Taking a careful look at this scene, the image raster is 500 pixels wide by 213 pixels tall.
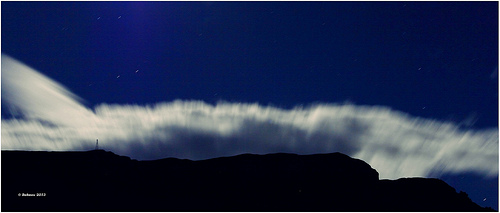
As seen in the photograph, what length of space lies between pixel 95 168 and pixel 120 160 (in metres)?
5.01

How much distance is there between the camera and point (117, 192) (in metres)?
63.2

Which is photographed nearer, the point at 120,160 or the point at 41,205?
the point at 41,205

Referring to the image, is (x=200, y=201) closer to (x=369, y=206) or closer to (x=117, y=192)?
(x=117, y=192)

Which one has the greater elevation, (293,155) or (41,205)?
(293,155)

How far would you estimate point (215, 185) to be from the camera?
74.1 m

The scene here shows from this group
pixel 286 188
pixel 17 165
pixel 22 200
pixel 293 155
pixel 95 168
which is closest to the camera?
pixel 22 200

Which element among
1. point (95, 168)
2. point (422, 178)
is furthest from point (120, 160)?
point (422, 178)

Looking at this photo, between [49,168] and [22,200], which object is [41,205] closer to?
[22,200]

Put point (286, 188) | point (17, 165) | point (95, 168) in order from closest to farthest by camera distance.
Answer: point (17, 165)
point (95, 168)
point (286, 188)

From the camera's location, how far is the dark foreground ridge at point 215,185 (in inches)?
2306

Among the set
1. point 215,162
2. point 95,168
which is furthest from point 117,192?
point 215,162

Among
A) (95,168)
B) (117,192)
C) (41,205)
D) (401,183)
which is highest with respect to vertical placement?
(401,183)

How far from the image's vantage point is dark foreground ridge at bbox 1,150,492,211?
58.6 metres

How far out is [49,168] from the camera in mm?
62781
